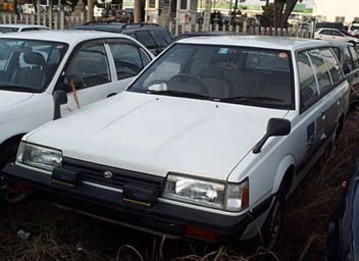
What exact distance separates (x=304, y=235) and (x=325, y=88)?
183cm

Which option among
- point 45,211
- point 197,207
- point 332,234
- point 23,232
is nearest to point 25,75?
point 45,211

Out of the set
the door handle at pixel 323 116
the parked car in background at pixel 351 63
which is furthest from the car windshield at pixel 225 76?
the parked car in background at pixel 351 63

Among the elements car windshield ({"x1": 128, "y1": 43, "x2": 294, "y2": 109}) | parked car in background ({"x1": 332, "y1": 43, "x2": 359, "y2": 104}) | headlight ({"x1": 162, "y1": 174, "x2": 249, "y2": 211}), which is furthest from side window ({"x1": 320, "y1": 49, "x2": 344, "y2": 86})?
headlight ({"x1": 162, "y1": 174, "x2": 249, "y2": 211})

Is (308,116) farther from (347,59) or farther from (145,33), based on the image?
(145,33)

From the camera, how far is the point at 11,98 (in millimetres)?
4359

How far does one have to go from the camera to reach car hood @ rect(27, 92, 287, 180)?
121 inches

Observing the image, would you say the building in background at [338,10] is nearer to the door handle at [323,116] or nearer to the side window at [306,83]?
the door handle at [323,116]

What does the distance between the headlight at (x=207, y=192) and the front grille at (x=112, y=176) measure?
88mm

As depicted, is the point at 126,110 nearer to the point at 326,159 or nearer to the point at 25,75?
the point at 25,75

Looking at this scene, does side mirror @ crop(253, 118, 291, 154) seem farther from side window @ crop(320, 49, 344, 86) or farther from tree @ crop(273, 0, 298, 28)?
tree @ crop(273, 0, 298, 28)

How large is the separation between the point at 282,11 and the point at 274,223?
67.5 feet

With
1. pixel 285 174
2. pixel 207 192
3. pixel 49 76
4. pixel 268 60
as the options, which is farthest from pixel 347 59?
pixel 207 192

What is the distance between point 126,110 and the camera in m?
3.96

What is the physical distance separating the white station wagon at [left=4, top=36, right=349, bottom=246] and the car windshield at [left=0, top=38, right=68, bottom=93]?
84cm
